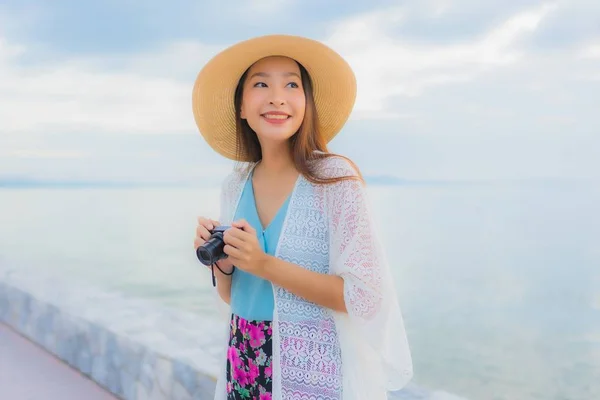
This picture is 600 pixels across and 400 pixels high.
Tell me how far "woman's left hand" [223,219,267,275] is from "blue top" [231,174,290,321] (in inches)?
2.6

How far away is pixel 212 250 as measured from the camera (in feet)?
3.32

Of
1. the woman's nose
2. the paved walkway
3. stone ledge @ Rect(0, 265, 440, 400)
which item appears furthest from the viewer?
the paved walkway

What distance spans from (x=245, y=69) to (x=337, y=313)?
52 centimetres

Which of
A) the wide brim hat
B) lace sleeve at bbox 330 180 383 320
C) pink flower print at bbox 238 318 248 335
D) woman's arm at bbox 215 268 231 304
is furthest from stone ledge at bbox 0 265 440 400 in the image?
lace sleeve at bbox 330 180 383 320

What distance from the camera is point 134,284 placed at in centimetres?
923

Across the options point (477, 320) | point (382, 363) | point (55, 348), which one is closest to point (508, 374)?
point (477, 320)

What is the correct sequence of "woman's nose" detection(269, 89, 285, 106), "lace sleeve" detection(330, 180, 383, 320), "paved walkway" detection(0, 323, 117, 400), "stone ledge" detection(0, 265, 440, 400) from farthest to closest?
"paved walkway" detection(0, 323, 117, 400) < "stone ledge" detection(0, 265, 440, 400) < "woman's nose" detection(269, 89, 285, 106) < "lace sleeve" detection(330, 180, 383, 320)

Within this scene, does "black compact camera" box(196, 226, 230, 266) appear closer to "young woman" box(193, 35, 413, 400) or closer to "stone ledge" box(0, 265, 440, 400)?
"young woman" box(193, 35, 413, 400)

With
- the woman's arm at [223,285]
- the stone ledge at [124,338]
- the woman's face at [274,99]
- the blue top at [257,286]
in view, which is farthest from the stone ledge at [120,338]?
the woman's face at [274,99]

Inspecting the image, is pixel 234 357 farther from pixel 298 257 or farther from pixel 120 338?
pixel 120 338

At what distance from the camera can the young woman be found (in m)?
0.99

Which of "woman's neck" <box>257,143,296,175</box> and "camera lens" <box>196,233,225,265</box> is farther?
"woman's neck" <box>257,143,296,175</box>

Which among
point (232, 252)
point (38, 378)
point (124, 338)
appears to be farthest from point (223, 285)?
point (38, 378)

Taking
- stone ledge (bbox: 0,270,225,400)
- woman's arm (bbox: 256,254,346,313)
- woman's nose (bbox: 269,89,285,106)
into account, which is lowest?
stone ledge (bbox: 0,270,225,400)
